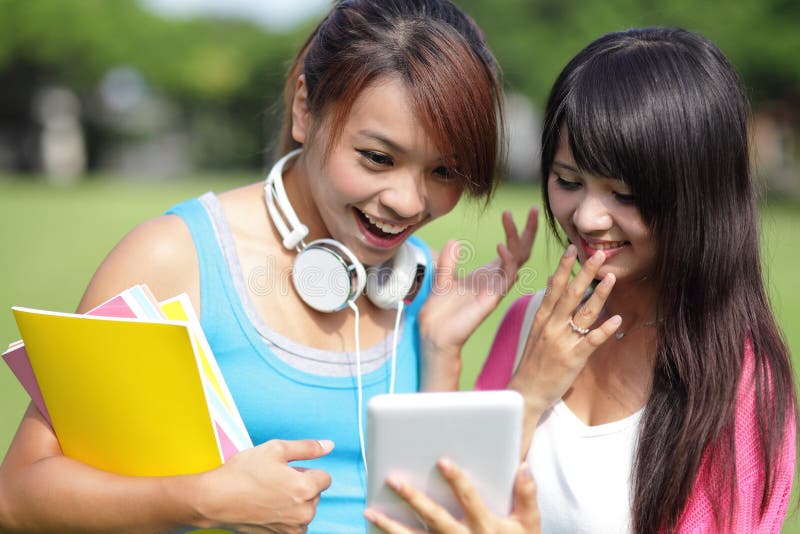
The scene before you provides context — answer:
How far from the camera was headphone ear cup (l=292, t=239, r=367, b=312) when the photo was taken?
2262 millimetres

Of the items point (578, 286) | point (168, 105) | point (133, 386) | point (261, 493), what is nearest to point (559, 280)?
point (578, 286)

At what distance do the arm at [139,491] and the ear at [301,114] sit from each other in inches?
23.9

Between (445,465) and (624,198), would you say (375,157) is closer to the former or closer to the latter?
(624,198)

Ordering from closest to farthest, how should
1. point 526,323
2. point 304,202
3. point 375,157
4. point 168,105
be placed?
point 375,157 → point 304,202 → point 526,323 → point 168,105

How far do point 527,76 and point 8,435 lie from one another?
32296 mm

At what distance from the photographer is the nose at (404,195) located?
2.16m

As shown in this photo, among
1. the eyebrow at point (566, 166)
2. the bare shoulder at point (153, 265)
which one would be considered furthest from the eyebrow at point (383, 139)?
the bare shoulder at point (153, 265)

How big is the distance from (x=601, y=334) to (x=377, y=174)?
711 mm

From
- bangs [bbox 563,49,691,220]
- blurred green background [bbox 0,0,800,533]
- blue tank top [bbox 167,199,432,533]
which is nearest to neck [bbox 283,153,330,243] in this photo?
blue tank top [bbox 167,199,432,533]

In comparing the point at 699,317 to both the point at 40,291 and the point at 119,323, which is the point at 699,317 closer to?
the point at 119,323

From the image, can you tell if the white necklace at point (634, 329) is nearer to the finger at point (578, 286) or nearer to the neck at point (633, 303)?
the neck at point (633, 303)

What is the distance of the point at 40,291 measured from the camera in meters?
8.98

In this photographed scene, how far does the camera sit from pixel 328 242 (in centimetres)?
228

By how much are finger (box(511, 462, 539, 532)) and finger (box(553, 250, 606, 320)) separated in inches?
23.7
